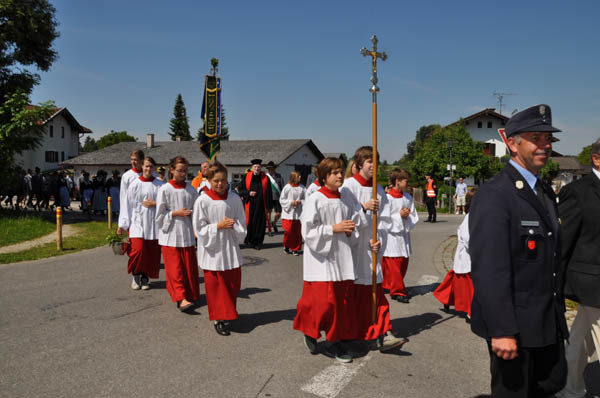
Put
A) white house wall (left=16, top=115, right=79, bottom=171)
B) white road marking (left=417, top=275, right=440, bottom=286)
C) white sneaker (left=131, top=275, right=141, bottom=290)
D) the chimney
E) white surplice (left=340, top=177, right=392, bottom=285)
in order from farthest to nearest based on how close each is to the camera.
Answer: the chimney → white house wall (left=16, top=115, right=79, bottom=171) → white road marking (left=417, top=275, right=440, bottom=286) → white sneaker (left=131, top=275, right=141, bottom=290) → white surplice (left=340, top=177, right=392, bottom=285)

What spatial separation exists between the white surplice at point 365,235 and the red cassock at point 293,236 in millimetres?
5846

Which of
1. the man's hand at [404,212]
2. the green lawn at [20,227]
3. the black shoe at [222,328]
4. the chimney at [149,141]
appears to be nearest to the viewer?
the black shoe at [222,328]

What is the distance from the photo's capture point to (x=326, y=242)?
4.69m

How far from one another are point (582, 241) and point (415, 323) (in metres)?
2.79

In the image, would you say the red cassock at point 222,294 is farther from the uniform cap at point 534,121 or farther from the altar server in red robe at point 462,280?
the uniform cap at point 534,121

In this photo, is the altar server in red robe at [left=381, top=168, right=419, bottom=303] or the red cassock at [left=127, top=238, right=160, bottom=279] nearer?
the altar server in red robe at [left=381, top=168, right=419, bottom=303]

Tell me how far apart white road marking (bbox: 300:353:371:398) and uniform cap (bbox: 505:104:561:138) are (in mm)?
2523

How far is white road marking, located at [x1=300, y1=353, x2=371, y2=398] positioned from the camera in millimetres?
3947

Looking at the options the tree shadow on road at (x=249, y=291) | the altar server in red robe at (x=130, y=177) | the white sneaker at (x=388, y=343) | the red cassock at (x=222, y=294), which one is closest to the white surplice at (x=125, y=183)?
the altar server in red robe at (x=130, y=177)

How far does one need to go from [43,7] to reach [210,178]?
65.0 ft

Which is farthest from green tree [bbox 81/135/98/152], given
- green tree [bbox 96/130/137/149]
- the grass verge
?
the grass verge

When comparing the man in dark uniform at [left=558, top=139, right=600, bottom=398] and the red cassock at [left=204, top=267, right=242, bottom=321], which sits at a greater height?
the man in dark uniform at [left=558, top=139, right=600, bottom=398]

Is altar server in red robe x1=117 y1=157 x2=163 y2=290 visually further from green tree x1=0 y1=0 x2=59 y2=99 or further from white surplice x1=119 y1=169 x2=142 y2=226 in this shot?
green tree x1=0 y1=0 x2=59 y2=99

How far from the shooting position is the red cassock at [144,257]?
7.34 meters
